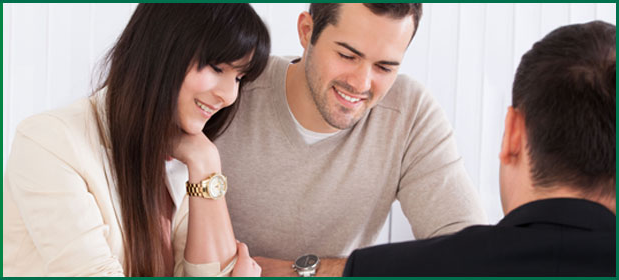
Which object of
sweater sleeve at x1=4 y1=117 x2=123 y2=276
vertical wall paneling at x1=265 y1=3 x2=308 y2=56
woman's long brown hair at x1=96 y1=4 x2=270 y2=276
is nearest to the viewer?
sweater sleeve at x1=4 y1=117 x2=123 y2=276

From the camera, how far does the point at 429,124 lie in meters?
1.96

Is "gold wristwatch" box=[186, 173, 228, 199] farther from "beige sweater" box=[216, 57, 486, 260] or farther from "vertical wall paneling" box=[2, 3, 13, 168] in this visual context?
"vertical wall paneling" box=[2, 3, 13, 168]

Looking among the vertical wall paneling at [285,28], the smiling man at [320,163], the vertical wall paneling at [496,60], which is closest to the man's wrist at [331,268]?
the smiling man at [320,163]

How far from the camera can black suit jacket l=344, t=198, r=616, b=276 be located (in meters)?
0.86

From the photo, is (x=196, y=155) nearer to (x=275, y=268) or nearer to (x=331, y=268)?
(x=275, y=268)

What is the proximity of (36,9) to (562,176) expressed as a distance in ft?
7.81

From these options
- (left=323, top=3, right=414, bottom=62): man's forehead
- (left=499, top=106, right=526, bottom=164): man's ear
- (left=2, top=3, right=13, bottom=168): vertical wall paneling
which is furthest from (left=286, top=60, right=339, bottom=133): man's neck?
(left=2, top=3, right=13, bottom=168): vertical wall paneling

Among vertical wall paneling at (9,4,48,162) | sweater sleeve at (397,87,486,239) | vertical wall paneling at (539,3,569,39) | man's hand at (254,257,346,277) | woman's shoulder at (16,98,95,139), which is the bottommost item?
man's hand at (254,257,346,277)

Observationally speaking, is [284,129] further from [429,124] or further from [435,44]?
[435,44]

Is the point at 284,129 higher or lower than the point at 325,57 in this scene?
lower

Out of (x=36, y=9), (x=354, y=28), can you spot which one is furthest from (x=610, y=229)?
(x=36, y=9)

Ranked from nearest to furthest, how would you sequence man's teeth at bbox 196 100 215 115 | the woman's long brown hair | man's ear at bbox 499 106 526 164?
1. man's ear at bbox 499 106 526 164
2. the woman's long brown hair
3. man's teeth at bbox 196 100 215 115

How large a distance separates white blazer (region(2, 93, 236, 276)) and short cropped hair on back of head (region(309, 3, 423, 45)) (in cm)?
72

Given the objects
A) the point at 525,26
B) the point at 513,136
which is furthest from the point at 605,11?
the point at 513,136
